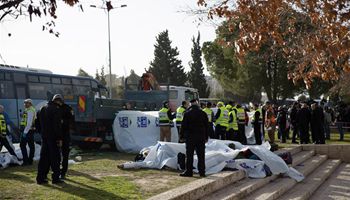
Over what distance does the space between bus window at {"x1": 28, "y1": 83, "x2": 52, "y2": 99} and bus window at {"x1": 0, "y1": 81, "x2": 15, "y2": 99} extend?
920 mm

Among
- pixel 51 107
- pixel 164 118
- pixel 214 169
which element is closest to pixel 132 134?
pixel 164 118

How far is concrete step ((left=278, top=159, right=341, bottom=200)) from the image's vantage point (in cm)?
1033

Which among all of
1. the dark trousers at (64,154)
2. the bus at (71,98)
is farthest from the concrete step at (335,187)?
the bus at (71,98)

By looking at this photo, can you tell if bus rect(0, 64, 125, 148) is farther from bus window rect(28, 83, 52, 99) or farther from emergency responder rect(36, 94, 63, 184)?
emergency responder rect(36, 94, 63, 184)

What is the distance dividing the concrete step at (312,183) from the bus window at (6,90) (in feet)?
42.6

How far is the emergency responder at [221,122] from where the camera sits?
16.7 m

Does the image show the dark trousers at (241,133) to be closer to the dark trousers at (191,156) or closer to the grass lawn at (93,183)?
the grass lawn at (93,183)

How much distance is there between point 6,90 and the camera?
1969 cm

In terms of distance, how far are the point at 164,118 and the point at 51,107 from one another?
6.78 metres

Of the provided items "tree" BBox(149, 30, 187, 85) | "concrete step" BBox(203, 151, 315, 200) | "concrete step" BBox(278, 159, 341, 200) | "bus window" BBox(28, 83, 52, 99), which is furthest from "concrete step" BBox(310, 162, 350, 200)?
"tree" BBox(149, 30, 187, 85)

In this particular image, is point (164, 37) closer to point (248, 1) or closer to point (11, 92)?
point (11, 92)

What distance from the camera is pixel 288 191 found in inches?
427

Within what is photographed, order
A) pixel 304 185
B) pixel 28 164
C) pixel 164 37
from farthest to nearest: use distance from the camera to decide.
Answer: pixel 164 37, pixel 28 164, pixel 304 185

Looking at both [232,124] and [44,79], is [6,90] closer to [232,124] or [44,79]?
[44,79]
